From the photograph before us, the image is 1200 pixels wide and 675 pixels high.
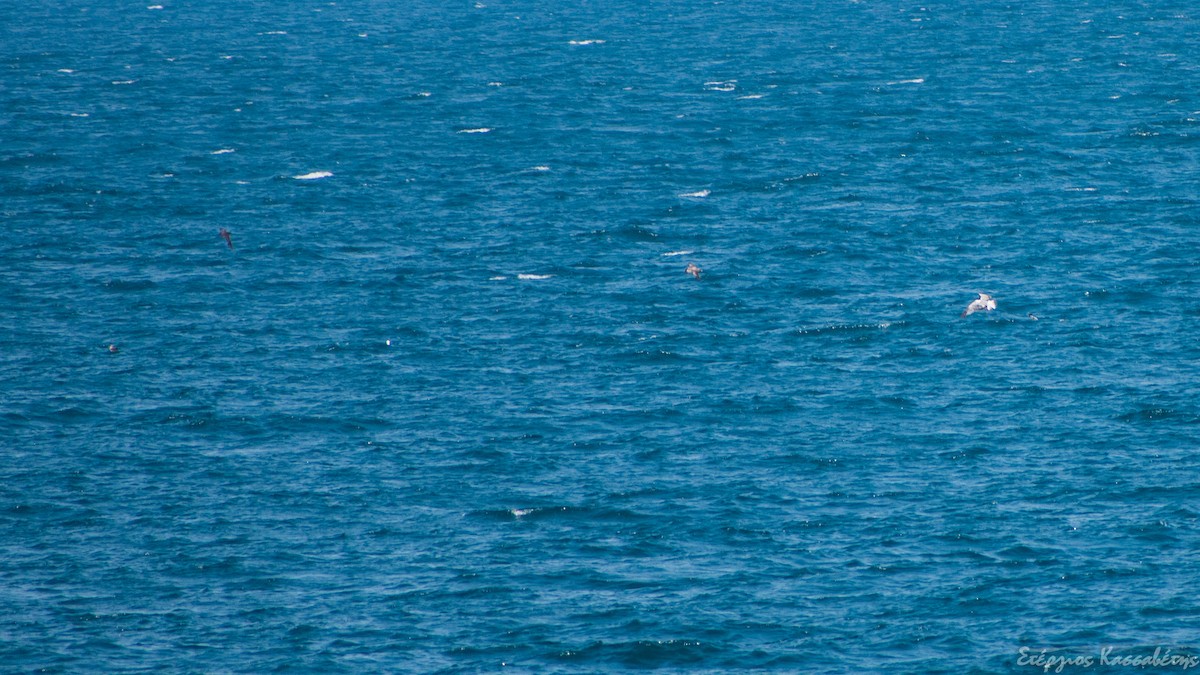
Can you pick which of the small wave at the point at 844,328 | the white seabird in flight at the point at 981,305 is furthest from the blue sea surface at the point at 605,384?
the white seabird in flight at the point at 981,305

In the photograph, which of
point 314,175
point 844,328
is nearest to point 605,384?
point 844,328

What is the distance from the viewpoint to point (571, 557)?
185ft

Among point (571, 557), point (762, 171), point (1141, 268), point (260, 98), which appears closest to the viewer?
point (571, 557)

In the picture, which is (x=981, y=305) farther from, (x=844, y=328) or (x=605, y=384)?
(x=605, y=384)

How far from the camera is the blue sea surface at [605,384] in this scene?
5225cm

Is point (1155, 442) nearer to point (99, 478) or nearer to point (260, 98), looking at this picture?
point (99, 478)

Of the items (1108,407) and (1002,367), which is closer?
(1108,407)

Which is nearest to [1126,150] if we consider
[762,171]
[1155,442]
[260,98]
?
[762,171]

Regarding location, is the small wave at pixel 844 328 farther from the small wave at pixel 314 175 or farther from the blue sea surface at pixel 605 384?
the small wave at pixel 314 175

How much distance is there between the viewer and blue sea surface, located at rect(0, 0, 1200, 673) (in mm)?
52250

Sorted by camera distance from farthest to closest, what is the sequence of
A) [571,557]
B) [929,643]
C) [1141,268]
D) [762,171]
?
[762,171] < [1141,268] < [571,557] < [929,643]

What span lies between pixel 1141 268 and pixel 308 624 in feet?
167

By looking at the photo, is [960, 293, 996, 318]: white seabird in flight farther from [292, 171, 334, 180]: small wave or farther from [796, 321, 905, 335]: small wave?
[292, 171, 334, 180]: small wave

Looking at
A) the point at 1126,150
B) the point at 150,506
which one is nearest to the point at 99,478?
the point at 150,506
